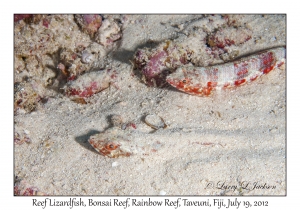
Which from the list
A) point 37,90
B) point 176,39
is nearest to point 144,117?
point 176,39

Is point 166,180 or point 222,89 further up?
point 222,89

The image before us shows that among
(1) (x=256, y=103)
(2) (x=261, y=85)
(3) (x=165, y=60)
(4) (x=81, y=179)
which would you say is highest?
(3) (x=165, y=60)

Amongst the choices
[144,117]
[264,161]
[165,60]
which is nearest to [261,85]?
[264,161]

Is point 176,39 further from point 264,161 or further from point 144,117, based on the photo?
point 264,161

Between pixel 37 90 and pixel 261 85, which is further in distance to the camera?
pixel 37 90

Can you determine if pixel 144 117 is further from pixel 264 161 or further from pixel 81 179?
pixel 264 161

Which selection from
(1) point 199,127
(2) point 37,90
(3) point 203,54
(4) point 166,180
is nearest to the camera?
(4) point 166,180

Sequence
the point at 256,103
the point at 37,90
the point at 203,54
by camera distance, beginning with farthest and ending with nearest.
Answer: the point at 37,90 → the point at 203,54 → the point at 256,103
